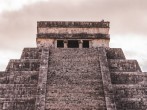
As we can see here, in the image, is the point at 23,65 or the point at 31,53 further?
the point at 31,53

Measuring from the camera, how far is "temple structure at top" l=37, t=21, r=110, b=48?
Result: 2200 cm

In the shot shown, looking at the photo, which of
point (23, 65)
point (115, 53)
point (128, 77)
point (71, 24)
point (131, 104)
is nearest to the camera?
point (131, 104)

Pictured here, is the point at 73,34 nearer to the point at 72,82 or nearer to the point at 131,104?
the point at 72,82

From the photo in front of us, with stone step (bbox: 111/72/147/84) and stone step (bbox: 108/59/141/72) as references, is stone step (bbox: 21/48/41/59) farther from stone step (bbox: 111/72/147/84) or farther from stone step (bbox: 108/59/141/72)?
stone step (bbox: 111/72/147/84)

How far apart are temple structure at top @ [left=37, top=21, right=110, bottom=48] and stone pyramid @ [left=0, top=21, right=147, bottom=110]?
5.86 feet

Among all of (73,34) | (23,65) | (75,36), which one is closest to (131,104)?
(23,65)

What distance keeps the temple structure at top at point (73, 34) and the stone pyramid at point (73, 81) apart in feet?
5.86

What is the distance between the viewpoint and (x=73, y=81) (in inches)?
640


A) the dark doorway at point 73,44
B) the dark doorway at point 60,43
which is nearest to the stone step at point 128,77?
the dark doorway at point 73,44

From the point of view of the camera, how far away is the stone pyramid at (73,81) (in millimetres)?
14906

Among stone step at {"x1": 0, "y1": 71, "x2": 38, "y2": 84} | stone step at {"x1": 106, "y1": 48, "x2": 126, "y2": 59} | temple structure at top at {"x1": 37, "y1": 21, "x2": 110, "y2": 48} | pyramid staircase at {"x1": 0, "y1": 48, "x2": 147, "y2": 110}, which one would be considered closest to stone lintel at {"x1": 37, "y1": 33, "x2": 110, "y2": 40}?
temple structure at top at {"x1": 37, "y1": 21, "x2": 110, "y2": 48}

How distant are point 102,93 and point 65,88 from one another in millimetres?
1494

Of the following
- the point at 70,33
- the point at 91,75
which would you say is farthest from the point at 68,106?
the point at 70,33

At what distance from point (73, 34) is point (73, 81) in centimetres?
642
